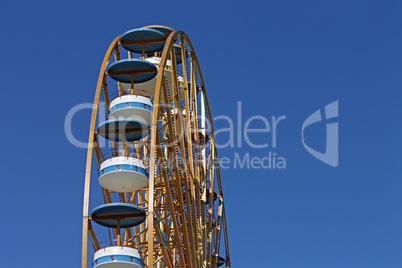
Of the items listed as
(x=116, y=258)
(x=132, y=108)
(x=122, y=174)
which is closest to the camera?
(x=116, y=258)

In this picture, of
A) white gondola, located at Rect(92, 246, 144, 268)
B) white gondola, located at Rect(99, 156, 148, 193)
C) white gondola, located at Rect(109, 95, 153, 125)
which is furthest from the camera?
white gondola, located at Rect(109, 95, 153, 125)

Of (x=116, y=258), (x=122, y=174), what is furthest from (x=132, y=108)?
(x=116, y=258)

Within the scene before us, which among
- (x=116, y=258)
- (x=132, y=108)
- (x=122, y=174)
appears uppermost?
(x=132, y=108)

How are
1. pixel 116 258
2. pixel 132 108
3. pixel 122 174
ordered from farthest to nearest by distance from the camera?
1. pixel 132 108
2. pixel 122 174
3. pixel 116 258

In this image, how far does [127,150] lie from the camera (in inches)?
1796

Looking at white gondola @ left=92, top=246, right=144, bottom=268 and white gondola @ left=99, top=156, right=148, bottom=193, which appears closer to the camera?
white gondola @ left=92, top=246, right=144, bottom=268

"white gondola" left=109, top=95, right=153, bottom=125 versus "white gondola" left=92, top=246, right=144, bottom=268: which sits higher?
"white gondola" left=109, top=95, right=153, bottom=125

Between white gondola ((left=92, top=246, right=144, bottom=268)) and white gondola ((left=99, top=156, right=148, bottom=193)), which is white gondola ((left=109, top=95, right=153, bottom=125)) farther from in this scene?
white gondola ((left=92, top=246, right=144, bottom=268))

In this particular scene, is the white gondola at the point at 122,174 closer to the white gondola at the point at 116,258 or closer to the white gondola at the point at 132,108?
the white gondola at the point at 132,108

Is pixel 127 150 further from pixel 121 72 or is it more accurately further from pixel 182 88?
A: pixel 182 88

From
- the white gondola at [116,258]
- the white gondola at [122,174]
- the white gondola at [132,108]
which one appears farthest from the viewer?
the white gondola at [132,108]

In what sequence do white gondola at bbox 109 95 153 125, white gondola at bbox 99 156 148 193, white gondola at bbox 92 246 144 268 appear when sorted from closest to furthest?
white gondola at bbox 92 246 144 268, white gondola at bbox 99 156 148 193, white gondola at bbox 109 95 153 125

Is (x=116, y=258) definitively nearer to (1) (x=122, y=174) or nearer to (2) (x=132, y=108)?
(1) (x=122, y=174)

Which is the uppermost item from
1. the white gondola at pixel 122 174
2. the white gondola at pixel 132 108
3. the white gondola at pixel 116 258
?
the white gondola at pixel 132 108
